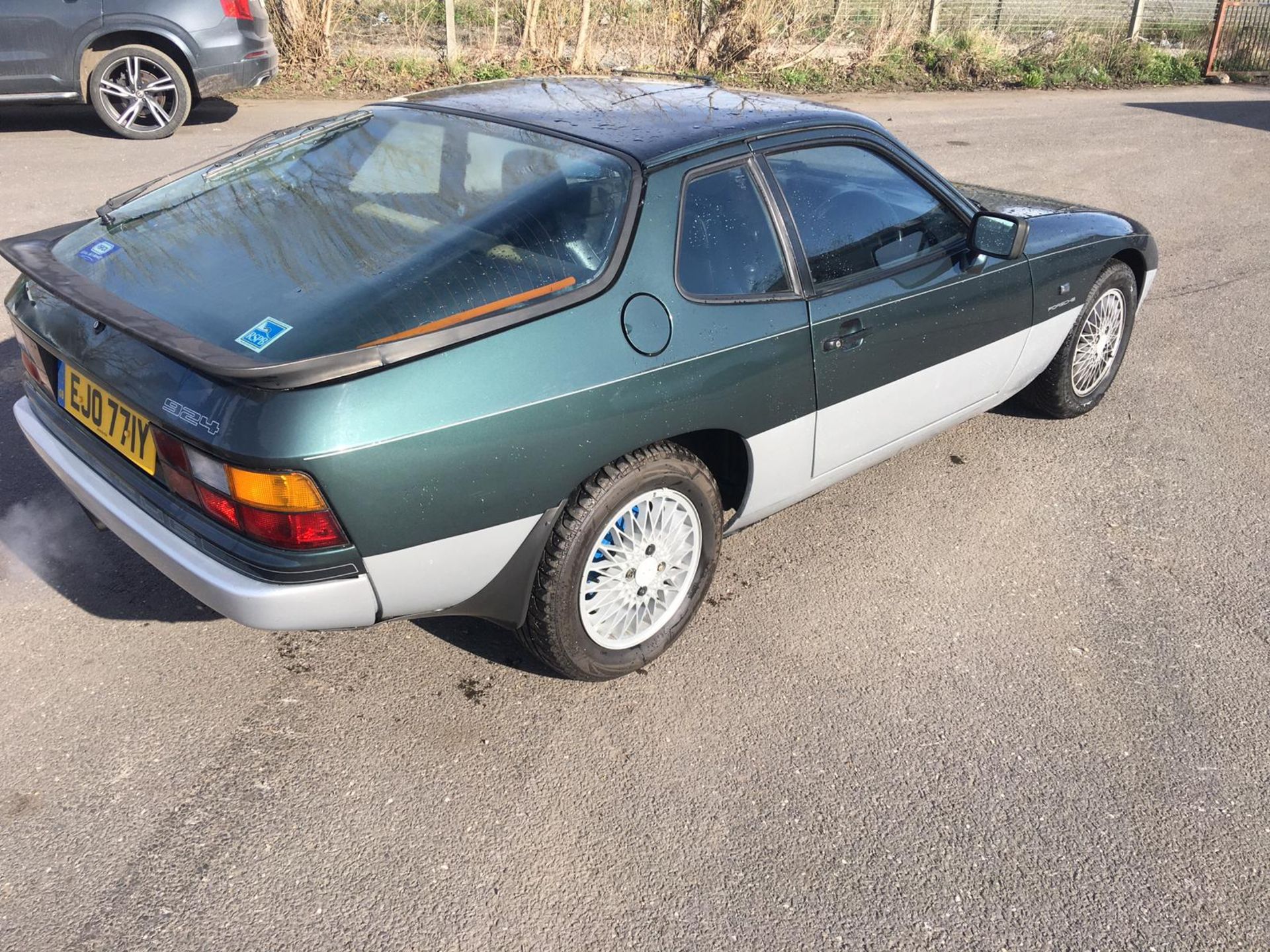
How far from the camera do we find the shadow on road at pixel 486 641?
332cm

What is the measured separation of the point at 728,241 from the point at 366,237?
1044 mm

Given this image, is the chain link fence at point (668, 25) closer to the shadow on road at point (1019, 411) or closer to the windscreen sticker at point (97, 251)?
the shadow on road at point (1019, 411)

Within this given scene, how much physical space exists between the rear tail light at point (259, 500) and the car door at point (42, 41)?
7749mm

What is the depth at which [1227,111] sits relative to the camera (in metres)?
14.5

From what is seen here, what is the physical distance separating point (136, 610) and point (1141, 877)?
3.00 metres

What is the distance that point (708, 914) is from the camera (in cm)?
252

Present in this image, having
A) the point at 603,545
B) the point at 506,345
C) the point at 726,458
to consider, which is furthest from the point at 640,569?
the point at 506,345

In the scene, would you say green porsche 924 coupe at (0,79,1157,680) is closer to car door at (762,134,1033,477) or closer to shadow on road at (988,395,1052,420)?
car door at (762,134,1033,477)

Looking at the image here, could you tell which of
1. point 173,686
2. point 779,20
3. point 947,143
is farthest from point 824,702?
point 779,20

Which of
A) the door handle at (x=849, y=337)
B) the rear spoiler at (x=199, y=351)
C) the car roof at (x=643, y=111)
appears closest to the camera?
the rear spoiler at (x=199, y=351)

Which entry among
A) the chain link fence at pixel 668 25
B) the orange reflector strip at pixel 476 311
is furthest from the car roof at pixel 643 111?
the chain link fence at pixel 668 25

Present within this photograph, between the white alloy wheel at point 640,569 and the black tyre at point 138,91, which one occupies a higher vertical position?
the black tyre at point 138,91

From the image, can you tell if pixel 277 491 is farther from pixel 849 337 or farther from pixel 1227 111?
pixel 1227 111

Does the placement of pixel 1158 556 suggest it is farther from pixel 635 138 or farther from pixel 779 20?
pixel 779 20
